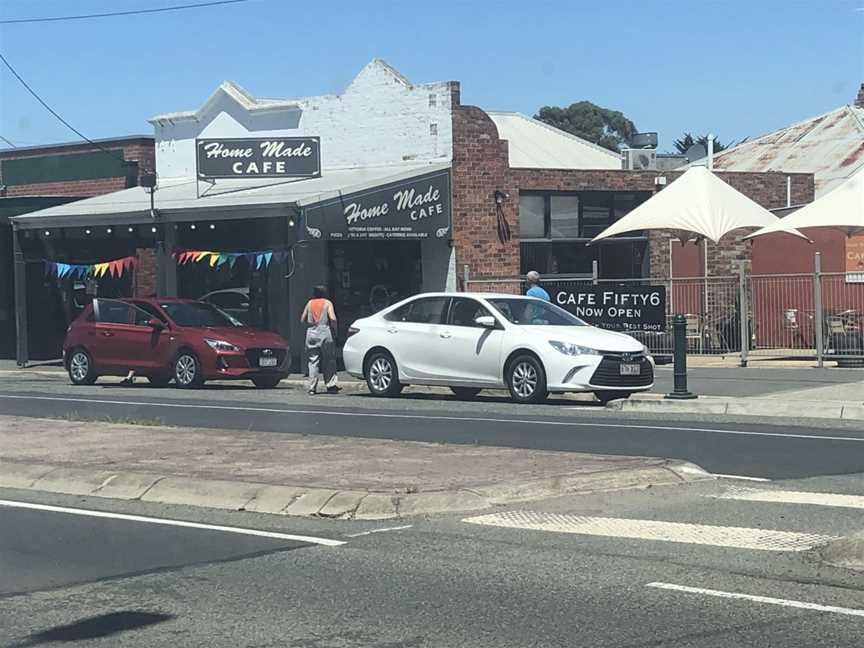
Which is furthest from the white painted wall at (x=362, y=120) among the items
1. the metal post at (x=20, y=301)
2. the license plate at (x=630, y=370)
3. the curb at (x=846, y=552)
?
the curb at (x=846, y=552)

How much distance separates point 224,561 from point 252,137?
74.3ft

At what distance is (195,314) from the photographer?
75.5ft

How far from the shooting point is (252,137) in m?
29.4

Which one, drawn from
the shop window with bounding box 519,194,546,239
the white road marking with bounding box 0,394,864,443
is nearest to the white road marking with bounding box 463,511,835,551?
the white road marking with bounding box 0,394,864,443

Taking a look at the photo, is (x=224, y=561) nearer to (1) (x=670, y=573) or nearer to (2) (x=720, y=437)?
(1) (x=670, y=573)

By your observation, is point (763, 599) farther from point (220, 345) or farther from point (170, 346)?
point (170, 346)

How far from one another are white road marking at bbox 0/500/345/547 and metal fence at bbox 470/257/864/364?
15.4 meters

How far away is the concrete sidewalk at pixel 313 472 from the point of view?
9.36 metres

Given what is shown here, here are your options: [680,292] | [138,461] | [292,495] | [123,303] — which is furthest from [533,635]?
[680,292]

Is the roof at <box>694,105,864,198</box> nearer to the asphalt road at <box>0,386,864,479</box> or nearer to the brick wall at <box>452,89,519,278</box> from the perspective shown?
the brick wall at <box>452,89,519,278</box>

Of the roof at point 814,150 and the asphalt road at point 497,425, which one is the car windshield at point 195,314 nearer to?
the asphalt road at point 497,425

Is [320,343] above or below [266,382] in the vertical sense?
above

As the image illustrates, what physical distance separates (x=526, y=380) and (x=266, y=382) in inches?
260

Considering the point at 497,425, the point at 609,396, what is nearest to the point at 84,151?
the point at 609,396
